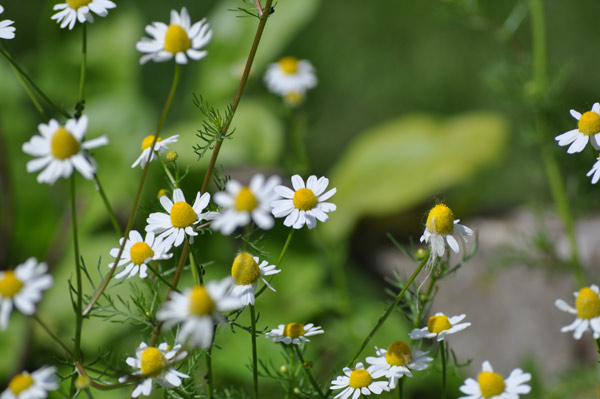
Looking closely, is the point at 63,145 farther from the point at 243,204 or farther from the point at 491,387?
the point at 491,387

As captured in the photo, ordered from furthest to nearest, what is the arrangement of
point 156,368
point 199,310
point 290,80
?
1. point 290,80
2. point 156,368
3. point 199,310

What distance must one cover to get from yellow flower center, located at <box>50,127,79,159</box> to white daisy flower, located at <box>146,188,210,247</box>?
106 mm

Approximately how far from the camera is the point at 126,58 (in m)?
1.99

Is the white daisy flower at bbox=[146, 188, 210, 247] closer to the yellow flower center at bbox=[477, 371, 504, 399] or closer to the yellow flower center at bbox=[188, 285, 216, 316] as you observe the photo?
the yellow flower center at bbox=[188, 285, 216, 316]

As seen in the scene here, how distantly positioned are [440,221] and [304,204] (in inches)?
3.9

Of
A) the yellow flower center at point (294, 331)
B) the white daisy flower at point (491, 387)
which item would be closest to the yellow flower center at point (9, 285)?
the yellow flower center at point (294, 331)

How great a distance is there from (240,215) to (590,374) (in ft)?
2.94

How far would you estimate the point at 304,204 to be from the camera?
0.50 metres

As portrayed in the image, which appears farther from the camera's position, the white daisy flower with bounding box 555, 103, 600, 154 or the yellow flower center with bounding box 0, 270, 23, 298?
the white daisy flower with bounding box 555, 103, 600, 154

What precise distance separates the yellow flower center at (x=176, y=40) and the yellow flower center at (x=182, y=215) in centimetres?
13

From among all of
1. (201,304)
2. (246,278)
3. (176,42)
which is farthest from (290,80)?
(201,304)

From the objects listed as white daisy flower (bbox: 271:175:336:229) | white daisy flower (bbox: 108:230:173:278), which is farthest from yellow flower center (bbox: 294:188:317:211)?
white daisy flower (bbox: 108:230:173:278)

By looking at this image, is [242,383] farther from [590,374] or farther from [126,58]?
[126,58]

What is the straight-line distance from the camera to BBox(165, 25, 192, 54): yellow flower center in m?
0.54
